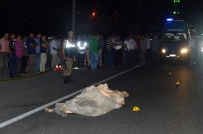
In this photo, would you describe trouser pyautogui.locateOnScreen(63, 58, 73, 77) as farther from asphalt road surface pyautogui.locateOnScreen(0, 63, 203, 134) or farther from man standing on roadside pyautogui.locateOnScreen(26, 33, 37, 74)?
man standing on roadside pyautogui.locateOnScreen(26, 33, 37, 74)

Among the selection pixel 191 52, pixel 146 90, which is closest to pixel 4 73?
pixel 146 90

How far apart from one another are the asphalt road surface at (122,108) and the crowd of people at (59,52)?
1.24 meters

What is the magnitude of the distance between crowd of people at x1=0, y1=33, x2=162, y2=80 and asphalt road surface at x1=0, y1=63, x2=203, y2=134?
1.24 metres

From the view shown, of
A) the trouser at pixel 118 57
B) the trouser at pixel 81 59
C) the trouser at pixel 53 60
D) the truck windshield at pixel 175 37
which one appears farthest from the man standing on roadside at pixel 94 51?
the truck windshield at pixel 175 37

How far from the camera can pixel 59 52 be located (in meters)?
18.8

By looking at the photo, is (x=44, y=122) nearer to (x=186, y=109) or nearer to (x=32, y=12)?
(x=186, y=109)

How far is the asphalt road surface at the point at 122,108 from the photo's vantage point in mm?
9734

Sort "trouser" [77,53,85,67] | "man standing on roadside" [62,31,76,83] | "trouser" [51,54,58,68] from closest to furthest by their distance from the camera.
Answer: "man standing on roadside" [62,31,76,83], "trouser" [51,54,58,68], "trouser" [77,53,85,67]

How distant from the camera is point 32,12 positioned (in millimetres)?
30688

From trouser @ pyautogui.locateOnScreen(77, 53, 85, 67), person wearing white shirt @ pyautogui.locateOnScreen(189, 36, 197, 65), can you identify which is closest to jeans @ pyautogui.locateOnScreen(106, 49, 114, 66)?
trouser @ pyautogui.locateOnScreen(77, 53, 85, 67)

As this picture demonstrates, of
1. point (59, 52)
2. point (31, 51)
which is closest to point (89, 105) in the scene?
point (59, 52)

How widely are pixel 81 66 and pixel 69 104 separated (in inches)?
649

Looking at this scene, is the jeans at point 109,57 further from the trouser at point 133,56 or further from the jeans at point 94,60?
the jeans at point 94,60

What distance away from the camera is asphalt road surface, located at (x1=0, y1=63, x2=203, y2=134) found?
383 inches
